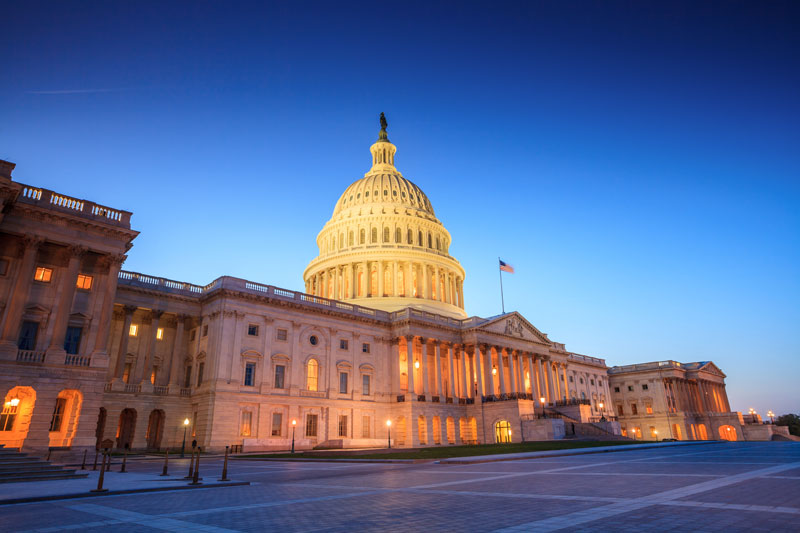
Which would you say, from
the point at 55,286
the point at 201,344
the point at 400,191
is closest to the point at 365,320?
the point at 201,344

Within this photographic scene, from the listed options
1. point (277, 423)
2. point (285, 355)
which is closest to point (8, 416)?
point (277, 423)

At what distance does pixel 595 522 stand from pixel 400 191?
9072cm

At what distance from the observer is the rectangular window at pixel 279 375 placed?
53.5 meters

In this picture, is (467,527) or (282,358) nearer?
(467,527)

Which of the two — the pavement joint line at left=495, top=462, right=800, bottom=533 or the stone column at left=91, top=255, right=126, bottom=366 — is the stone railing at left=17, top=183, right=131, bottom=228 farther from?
the pavement joint line at left=495, top=462, right=800, bottom=533

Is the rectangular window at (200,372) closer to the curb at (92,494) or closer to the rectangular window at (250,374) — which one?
the rectangular window at (250,374)

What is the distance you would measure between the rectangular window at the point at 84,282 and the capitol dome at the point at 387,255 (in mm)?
46042

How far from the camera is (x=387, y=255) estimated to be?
3349 inches

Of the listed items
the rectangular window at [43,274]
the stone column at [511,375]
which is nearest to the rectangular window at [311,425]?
the rectangular window at [43,274]

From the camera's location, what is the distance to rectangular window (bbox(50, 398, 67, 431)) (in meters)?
34.8

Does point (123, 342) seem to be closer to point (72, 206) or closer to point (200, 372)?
point (200, 372)

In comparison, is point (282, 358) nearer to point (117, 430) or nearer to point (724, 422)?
point (117, 430)

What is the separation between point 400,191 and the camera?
9750 cm

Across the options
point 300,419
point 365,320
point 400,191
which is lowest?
point 300,419
